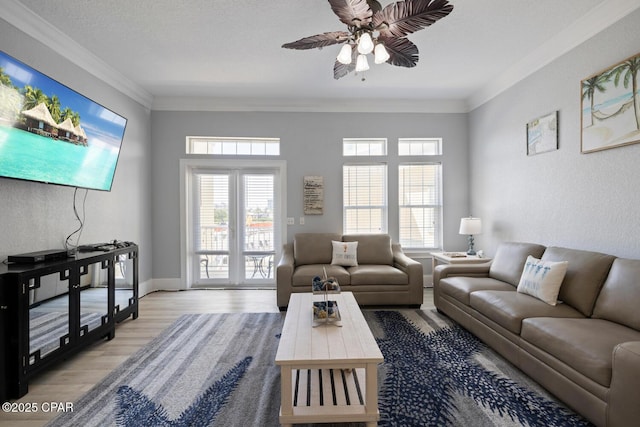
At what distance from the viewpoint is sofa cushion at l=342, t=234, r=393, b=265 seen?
4.23 meters

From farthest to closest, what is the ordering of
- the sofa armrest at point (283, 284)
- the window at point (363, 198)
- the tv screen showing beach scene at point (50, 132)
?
the window at point (363, 198), the sofa armrest at point (283, 284), the tv screen showing beach scene at point (50, 132)

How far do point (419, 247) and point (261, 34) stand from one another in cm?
371

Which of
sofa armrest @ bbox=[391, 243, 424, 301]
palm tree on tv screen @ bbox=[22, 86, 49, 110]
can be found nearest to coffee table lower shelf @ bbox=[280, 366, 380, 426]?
sofa armrest @ bbox=[391, 243, 424, 301]

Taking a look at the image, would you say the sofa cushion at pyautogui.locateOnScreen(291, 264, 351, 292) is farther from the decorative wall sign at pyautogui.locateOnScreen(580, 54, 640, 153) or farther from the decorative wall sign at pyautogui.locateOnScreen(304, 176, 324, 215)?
the decorative wall sign at pyautogui.locateOnScreen(580, 54, 640, 153)

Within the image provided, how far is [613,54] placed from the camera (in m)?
2.46

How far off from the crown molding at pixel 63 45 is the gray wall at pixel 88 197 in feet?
0.18

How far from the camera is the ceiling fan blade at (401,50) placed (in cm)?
221

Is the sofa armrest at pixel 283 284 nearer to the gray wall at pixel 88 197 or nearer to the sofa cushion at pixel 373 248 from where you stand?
the sofa cushion at pixel 373 248

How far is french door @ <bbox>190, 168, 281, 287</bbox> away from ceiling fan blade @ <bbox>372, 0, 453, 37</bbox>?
3.00 meters

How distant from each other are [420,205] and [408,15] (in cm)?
329

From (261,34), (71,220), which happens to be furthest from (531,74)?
(71,220)

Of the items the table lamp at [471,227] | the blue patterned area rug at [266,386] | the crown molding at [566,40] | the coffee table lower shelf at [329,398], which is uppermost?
the crown molding at [566,40]

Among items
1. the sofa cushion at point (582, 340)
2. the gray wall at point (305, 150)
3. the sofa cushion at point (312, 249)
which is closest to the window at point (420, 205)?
the gray wall at point (305, 150)

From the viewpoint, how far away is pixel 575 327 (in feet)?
6.31
